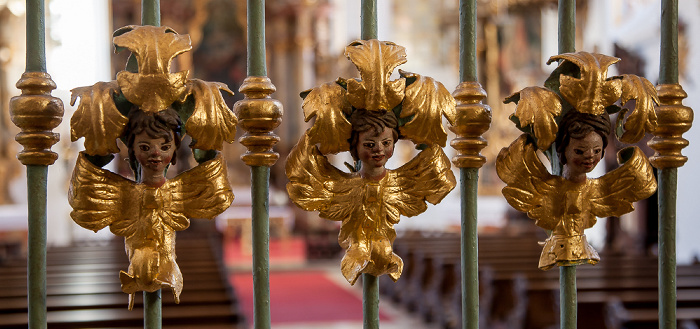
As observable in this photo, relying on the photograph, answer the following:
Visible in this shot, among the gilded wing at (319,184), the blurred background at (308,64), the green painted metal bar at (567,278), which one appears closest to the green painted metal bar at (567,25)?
the green painted metal bar at (567,278)

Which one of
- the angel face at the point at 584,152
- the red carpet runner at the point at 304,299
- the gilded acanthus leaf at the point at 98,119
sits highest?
the gilded acanthus leaf at the point at 98,119

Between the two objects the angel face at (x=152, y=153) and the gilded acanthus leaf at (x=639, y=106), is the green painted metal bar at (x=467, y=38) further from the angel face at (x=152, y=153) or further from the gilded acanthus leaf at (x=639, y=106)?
the angel face at (x=152, y=153)

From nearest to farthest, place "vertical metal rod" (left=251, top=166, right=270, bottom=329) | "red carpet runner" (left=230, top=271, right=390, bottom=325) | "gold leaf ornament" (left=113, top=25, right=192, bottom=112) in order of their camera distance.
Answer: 1. "gold leaf ornament" (left=113, top=25, right=192, bottom=112)
2. "vertical metal rod" (left=251, top=166, right=270, bottom=329)
3. "red carpet runner" (left=230, top=271, right=390, bottom=325)

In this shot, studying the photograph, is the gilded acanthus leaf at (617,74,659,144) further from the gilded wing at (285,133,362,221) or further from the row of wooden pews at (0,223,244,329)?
the row of wooden pews at (0,223,244,329)

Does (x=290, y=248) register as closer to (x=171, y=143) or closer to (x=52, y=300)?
(x=52, y=300)

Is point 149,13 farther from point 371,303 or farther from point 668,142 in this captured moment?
point 668,142

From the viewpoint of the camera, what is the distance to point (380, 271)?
1116 mm

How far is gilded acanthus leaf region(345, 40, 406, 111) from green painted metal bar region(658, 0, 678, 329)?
481mm

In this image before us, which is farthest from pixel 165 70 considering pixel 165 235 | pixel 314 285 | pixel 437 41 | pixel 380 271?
pixel 437 41

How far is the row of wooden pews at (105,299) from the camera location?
2.89 meters

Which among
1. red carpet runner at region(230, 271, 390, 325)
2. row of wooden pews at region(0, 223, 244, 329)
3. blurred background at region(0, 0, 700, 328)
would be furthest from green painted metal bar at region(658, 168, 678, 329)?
blurred background at region(0, 0, 700, 328)

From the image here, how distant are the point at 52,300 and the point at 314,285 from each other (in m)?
5.91

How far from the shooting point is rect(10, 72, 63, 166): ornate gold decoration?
1.03 m

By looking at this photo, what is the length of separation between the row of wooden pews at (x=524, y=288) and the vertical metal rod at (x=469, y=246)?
1.85 m
